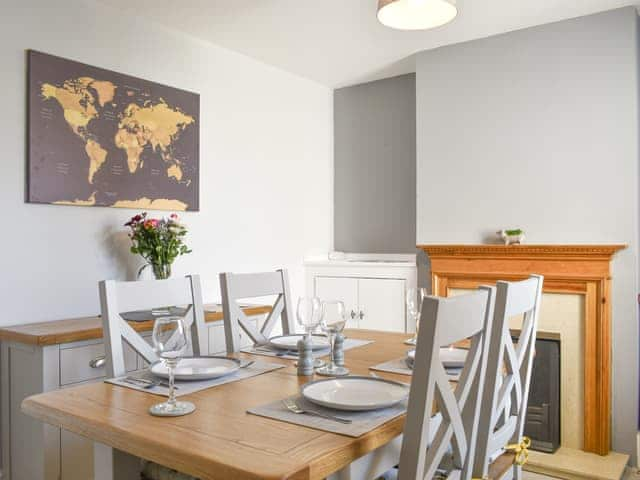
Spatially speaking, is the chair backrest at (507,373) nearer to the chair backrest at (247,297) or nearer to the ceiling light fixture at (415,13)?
the chair backrest at (247,297)

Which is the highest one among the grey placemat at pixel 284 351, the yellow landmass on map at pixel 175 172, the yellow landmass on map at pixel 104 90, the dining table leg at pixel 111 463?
the yellow landmass on map at pixel 104 90

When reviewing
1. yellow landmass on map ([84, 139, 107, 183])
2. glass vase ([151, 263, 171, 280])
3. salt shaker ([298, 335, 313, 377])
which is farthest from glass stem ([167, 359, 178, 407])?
yellow landmass on map ([84, 139, 107, 183])

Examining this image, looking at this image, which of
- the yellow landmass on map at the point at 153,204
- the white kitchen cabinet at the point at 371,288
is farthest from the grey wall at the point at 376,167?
the yellow landmass on map at the point at 153,204

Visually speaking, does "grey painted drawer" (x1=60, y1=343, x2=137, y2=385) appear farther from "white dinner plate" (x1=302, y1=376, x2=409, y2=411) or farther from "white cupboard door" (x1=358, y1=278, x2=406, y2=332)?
"white cupboard door" (x1=358, y1=278, x2=406, y2=332)

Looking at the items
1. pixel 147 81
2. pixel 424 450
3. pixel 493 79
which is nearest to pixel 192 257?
pixel 147 81

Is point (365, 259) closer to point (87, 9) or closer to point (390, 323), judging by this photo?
point (390, 323)

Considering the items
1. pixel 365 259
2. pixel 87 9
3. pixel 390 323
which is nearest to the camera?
pixel 87 9

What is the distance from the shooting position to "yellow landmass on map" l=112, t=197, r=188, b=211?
294 centimetres

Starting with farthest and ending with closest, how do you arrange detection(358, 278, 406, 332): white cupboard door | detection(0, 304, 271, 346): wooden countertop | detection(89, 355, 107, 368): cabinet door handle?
1. detection(358, 278, 406, 332): white cupboard door
2. detection(89, 355, 107, 368): cabinet door handle
3. detection(0, 304, 271, 346): wooden countertop

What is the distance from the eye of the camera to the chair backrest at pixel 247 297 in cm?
217

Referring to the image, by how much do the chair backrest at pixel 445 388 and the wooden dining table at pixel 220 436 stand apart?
111mm

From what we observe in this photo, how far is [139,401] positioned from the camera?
1362mm

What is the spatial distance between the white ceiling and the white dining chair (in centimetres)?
166

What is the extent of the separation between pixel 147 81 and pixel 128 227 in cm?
83
